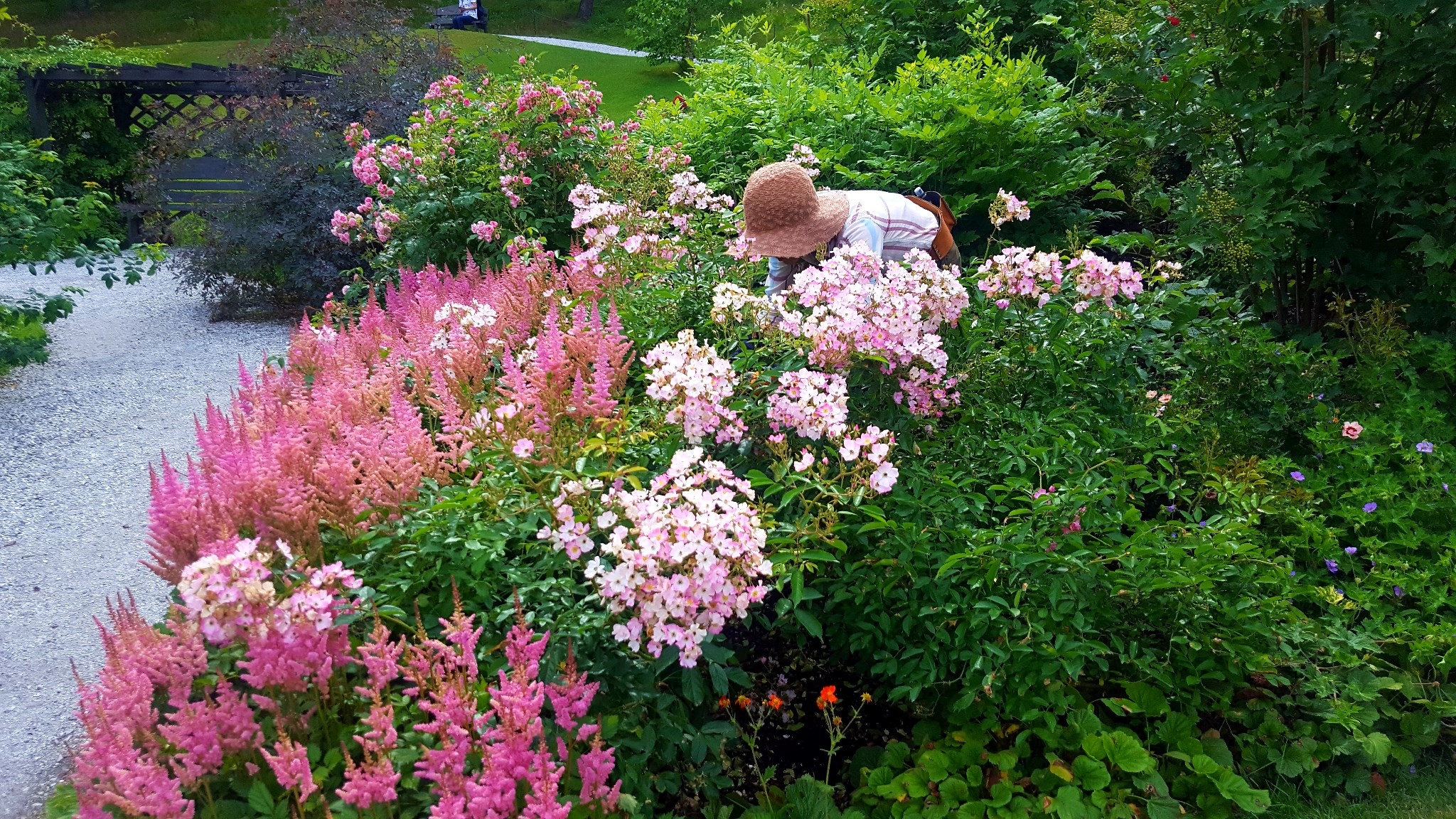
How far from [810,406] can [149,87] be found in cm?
1310

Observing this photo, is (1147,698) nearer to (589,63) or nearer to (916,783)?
(916,783)

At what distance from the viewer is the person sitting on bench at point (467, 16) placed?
74.3ft

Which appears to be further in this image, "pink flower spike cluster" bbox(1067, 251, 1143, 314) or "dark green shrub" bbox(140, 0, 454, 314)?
"dark green shrub" bbox(140, 0, 454, 314)

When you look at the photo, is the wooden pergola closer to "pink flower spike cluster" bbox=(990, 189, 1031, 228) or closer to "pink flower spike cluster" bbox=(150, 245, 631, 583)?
"pink flower spike cluster" bbox=(150, 245, 631, 583)

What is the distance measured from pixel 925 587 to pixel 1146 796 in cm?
72

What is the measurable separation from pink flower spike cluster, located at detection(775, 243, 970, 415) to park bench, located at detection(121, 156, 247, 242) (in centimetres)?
770

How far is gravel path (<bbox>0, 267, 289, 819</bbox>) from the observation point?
2.96 m

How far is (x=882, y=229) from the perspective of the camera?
3775mm

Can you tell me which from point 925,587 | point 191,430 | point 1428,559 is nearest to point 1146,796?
point 925,587

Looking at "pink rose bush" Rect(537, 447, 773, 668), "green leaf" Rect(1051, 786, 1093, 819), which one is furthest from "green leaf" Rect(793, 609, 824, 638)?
"green leaf" Rect(1051, 786, 1093, 819)

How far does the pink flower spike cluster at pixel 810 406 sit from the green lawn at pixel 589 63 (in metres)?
16.5

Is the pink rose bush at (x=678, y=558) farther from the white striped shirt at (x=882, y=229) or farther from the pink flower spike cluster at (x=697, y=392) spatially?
the white striped shirt at (x=882, y=229)

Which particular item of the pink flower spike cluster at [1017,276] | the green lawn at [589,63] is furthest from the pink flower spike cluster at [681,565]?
the green lawn at [589,63]

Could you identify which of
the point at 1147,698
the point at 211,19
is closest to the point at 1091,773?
the point at 1147,698
